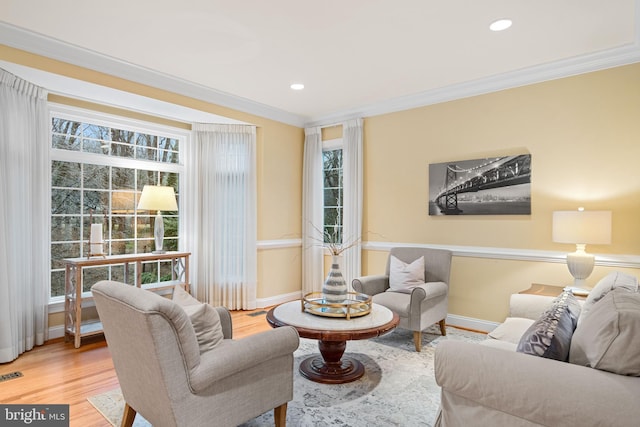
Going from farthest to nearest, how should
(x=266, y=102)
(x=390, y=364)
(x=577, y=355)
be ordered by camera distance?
(x=266, y=102)
(x=390, y=364)
(x=577, y=355)

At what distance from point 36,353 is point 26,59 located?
262cm

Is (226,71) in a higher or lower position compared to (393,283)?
higher

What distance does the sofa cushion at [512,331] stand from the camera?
2.37m

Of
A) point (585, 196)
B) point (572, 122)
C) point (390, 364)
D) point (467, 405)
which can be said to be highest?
point (572, 122)

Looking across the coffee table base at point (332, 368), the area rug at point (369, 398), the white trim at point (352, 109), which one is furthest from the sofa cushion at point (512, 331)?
the white trim at point (352, 109)

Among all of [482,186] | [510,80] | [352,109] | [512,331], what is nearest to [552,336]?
[512,331]

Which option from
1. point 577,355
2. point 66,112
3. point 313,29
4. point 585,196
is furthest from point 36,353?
point 585,196

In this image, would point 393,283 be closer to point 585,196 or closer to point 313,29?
point 585,196

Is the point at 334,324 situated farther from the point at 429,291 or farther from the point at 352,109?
the point at 352,109

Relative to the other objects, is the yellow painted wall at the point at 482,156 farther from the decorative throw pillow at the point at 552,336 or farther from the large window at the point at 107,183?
the decorative throw pillow at the point at 552,336

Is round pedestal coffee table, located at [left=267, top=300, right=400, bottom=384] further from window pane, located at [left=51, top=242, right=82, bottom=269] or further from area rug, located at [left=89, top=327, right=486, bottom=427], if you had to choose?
window pane, located at [left=51, top=242, right=82, bottom=269]

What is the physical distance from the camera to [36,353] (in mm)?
3344

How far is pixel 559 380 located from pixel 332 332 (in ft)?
4.56

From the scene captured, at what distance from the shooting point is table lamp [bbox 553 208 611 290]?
2.93m
